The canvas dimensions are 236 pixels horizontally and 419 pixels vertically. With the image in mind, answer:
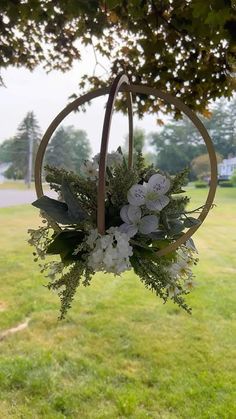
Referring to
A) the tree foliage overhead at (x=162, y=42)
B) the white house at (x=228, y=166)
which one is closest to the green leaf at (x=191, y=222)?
the tree foliage overhead at (x=162, y=42)

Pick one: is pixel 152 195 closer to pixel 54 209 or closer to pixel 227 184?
pixel 54 209

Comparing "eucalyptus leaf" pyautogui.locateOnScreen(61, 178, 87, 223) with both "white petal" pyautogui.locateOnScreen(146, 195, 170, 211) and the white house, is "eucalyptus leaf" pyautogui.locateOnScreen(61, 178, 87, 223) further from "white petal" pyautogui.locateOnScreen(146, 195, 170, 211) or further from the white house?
the white house

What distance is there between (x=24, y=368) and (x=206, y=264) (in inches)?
122

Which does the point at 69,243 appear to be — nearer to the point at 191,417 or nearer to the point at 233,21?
the point at 233,21

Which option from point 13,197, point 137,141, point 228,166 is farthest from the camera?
point 228,166

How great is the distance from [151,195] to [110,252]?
13 centimetres

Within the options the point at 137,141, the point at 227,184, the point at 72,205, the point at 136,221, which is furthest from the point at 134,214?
the point at 227,184

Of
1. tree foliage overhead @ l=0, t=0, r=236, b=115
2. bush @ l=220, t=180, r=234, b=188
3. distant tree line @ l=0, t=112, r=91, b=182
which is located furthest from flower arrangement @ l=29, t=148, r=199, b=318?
bush @ l=220, t=180, r=234, b=188

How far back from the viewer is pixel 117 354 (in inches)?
87.4

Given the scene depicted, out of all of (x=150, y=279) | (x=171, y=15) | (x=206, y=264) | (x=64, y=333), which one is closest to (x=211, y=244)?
(x=206, y=264)

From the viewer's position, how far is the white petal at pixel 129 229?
0.64 meters

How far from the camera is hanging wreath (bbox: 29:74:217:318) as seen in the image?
24.5 inches

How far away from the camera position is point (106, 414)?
1650mm

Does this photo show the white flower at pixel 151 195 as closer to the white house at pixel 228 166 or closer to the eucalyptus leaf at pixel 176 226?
the eucalyptus leaf at pixel 176 226
